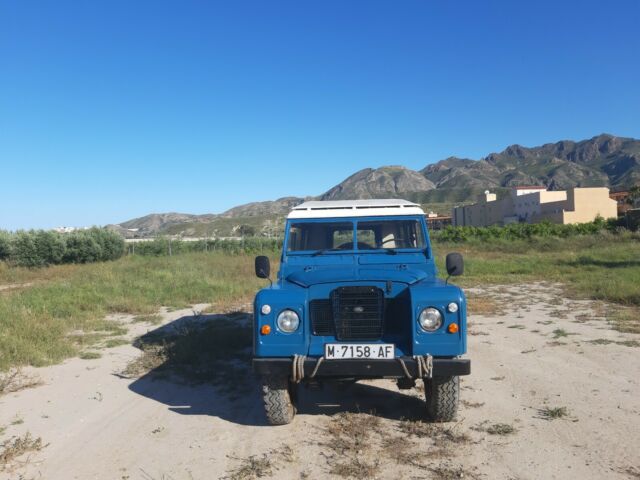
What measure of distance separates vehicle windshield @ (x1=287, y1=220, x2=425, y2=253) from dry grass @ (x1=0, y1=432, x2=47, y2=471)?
10.4ft

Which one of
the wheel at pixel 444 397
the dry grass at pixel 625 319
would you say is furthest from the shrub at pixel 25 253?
the wheel at pixel 444 397

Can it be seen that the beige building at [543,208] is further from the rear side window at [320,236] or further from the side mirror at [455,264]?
the rear side window at [320,236]

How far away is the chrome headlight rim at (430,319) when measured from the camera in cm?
438

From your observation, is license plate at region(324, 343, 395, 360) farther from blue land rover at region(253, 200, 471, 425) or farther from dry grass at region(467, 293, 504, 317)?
dry grass at region(467, 293, 504, 317)

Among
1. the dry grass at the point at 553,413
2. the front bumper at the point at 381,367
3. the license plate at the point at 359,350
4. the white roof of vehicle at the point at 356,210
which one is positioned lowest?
the dry grass at the point at 553,413

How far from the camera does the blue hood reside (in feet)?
15.5

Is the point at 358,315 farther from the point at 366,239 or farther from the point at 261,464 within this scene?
the point at 366,239

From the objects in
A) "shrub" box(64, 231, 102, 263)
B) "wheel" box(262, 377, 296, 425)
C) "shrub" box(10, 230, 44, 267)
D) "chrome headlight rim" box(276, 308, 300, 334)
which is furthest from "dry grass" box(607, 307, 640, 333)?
"shrub" box(10, 230, 44, 267)

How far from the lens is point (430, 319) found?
4.39m

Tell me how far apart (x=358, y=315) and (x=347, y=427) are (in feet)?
3.63

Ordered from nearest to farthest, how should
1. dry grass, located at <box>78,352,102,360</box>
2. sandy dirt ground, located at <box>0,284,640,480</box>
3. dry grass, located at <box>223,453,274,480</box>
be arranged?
dry grass, located at <box>223,453,274,480</box> → sandy dirt ground, located at <box>0,284,640,480</box> → dry grass, located at <box>78,352,102,360</box>

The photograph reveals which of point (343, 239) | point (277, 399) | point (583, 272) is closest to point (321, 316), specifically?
point (277, 399)

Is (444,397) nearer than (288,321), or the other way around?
(288,321)

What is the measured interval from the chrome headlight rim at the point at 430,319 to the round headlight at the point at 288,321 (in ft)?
3.57
